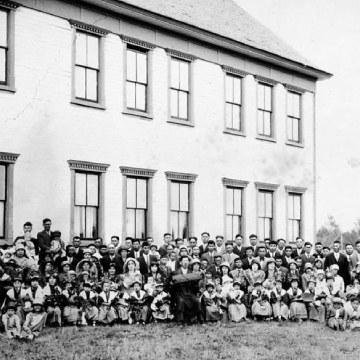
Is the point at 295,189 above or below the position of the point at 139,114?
below

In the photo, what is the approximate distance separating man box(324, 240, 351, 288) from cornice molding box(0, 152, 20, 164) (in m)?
8.42

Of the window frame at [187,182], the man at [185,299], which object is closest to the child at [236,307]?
the man at [185,299]

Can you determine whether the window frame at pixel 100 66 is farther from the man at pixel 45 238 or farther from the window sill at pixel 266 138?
the window sill at pixel 266 138

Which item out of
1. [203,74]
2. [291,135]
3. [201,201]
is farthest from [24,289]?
[291,135]

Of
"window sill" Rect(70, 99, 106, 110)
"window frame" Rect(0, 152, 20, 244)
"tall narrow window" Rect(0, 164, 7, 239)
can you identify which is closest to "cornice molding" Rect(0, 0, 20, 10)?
"window sill" Rect(70, 99, 106, 110)

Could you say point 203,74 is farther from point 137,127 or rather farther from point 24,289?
point 24,289

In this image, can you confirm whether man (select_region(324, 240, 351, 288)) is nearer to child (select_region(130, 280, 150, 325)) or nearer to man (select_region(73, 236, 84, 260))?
child (select_region(130, 280, 150, 325))

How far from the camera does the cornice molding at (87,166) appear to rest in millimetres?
18438

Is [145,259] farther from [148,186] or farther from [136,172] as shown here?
[148,186]

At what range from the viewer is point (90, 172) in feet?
62.4

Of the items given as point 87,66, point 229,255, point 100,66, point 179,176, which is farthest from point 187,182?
point 87,66

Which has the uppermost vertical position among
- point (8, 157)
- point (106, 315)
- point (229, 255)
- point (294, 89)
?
point (294, 89)

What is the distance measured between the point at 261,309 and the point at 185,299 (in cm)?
208

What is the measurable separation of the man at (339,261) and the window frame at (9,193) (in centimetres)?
817
